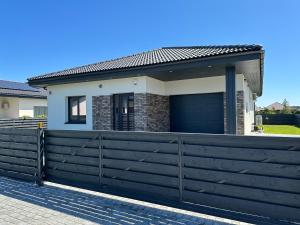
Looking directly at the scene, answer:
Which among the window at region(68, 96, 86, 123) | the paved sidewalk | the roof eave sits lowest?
the paved sidewalk

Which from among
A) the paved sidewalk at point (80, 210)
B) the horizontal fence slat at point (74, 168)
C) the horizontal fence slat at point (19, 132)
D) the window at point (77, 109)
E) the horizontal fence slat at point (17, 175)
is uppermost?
the window at point (77, 109)

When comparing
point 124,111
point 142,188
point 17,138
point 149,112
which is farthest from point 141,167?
point 124,111

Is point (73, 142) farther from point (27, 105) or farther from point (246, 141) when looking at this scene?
point (27, 105)

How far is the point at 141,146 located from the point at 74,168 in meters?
1.85

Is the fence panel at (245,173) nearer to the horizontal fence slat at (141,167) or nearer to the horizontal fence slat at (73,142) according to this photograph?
the horizontal fence slat at (141,167)

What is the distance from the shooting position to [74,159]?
17.6ft

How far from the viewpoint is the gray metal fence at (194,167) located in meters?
3.31

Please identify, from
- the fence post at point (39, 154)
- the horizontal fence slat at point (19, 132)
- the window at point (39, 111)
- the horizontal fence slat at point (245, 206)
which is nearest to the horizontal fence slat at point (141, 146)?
the horizontal fence slat at point (245, 206)

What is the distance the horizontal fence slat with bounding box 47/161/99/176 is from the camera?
5102 mm

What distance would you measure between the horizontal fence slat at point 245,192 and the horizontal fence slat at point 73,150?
204 cm

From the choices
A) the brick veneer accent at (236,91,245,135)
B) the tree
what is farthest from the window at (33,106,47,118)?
the tree

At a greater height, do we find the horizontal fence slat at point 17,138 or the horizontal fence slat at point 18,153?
the horizontal fence slat at point 17,138

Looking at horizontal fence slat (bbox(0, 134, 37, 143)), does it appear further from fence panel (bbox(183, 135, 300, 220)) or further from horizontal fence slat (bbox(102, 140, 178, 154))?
fence panel (bbox(183, 135, 300, 220))

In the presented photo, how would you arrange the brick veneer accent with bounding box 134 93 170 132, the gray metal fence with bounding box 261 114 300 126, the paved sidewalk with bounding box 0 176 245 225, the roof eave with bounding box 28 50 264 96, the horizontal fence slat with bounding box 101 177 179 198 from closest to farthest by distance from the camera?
1. the paved sidewalk with bounding box 0 176 245 225
2. the horizontal fence slat with bounding box 101 177 179 198
3. the roof eave with bounding box 28 50 264 96
4. the brick veneer accent with bounding box 134 93 170 132
5. the gray metal fence with bounding box 261 114 300 126
